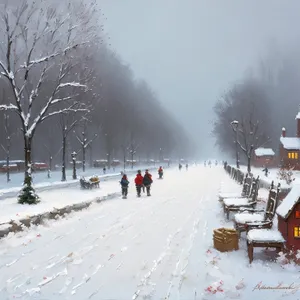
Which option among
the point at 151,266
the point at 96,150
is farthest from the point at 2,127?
the point at 151,266

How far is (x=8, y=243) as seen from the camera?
10.8 metres

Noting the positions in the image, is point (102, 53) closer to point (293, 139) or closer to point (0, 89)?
point (0, 89)

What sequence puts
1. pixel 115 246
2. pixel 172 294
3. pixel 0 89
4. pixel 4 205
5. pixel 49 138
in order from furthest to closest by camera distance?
pixel 49 138 → pixel 0 89 → pixel 4 205 → pixel 115 246 → pixel 172 294

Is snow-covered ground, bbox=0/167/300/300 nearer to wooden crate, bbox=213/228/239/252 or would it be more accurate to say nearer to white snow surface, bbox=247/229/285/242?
wooden crate, bbox=213/228/239/252

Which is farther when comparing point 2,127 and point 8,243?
point 2,127

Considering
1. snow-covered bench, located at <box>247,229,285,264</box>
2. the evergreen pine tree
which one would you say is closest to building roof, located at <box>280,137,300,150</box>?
the evergreen pine tree

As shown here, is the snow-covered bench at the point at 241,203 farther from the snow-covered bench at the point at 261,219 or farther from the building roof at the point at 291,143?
the building roof at the point at 291,143

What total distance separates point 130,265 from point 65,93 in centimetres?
3546

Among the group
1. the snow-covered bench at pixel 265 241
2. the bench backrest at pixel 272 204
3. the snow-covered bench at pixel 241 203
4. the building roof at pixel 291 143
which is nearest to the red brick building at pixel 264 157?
the building roof at pixel 291 143

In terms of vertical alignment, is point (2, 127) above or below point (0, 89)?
below

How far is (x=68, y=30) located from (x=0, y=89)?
3768 cm

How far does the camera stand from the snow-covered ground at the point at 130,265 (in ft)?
22.1

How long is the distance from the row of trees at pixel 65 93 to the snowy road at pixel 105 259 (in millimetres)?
6118
